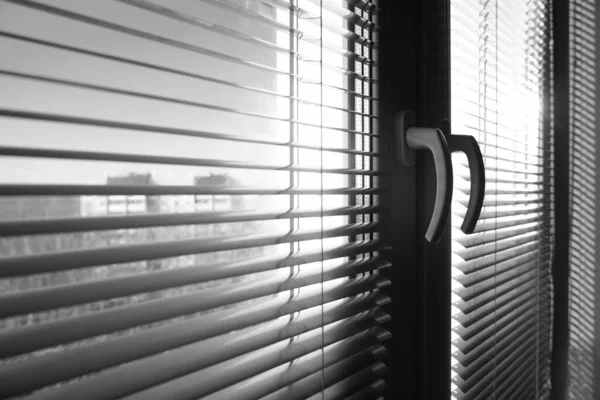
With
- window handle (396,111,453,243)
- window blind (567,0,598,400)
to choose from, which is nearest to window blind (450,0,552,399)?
window blind (567,0,598,400)

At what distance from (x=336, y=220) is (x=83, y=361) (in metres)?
0.51

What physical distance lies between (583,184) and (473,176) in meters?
1.09

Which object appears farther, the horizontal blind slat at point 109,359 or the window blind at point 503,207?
the window blind at point 503,207

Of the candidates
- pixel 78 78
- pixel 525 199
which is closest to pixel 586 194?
pixel 525 199

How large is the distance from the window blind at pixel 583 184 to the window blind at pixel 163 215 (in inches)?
48.1

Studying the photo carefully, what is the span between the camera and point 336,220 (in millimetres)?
867

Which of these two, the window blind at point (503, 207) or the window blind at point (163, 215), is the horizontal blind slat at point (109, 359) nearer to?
the window blind at point (163, 215)

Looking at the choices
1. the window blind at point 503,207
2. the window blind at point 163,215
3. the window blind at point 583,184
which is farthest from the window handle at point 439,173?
the window blind at point 583,184

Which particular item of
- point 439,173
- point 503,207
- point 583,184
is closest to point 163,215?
point 439,173

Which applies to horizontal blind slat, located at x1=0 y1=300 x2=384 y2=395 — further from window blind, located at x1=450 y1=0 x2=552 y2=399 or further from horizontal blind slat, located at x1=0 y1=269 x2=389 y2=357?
window blind, located at x1=450 y1=0 x2=552 y2=399

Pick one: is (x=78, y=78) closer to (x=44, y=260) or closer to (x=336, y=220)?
(x=44, y=260)

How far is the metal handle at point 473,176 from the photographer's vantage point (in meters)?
0.89

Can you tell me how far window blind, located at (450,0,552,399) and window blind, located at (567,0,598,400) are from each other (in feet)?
0.36

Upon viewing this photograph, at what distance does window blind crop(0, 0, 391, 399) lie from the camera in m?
0.42
